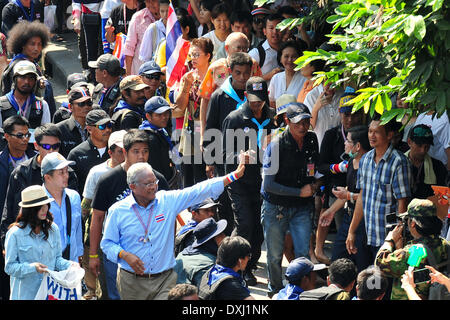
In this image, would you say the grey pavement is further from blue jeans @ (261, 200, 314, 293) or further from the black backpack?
the black backpack

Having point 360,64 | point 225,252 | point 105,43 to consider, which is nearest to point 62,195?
point 225,252

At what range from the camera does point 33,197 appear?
7664 millimetres

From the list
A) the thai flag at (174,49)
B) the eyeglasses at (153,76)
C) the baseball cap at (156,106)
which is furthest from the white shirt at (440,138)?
the thai flag at (174,49)

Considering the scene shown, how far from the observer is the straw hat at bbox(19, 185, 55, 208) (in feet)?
25.0

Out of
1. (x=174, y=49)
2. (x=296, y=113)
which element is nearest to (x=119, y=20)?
(x=174, y=49)

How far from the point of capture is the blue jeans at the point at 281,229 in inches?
364

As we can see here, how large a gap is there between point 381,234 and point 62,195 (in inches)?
117

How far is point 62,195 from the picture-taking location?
840 cm

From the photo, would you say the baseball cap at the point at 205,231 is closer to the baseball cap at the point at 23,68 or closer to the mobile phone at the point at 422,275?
the mobile phone at the point at 422,275

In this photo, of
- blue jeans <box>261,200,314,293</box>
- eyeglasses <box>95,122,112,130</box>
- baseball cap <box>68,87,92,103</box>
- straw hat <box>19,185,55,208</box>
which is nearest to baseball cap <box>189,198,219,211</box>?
blue jeans <box>261,200,314,293</box>

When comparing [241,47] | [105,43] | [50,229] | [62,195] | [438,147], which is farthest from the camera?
[105,43]

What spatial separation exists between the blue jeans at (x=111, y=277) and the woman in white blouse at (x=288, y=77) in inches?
→ 125

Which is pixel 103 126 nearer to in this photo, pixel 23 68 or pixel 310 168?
pixel 23 68

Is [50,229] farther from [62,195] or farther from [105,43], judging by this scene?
[105,43]
